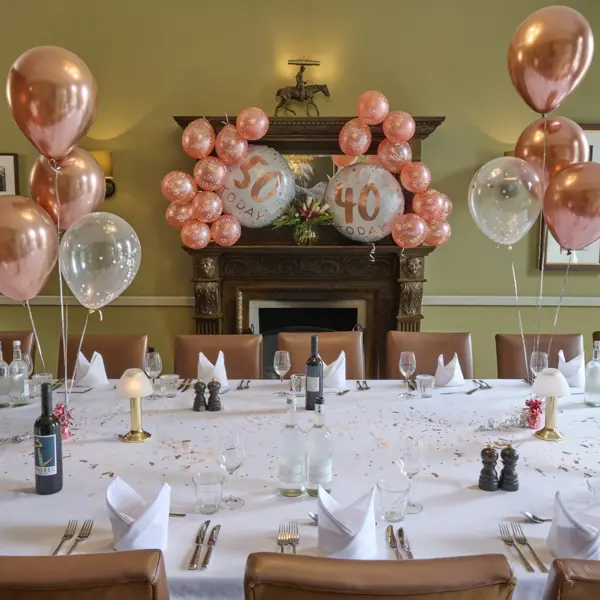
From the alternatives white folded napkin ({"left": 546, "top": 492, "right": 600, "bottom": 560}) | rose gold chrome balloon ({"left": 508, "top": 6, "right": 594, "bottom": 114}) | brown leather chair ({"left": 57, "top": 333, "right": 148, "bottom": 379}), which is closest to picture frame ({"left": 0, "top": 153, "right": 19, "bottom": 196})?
brown leather chair ({"left": 57, "top": 333, "right": 148, "bottom": 379})

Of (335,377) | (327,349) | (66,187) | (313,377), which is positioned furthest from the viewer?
(327,349)

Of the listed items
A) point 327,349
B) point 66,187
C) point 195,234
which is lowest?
point 327,349

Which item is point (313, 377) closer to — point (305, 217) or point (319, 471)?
point (319, 471)

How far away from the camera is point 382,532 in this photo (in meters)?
1.34

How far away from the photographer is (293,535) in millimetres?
1332

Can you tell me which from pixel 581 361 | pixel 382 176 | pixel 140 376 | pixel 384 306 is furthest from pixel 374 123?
pixel 140 376

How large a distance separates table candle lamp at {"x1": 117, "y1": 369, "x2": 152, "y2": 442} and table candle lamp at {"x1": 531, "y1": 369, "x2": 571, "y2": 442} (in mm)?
1316

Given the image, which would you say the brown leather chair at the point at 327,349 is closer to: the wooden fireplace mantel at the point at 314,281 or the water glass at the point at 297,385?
the water glass at the point at 297,385

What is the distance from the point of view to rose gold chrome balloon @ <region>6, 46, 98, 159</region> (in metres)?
2.04

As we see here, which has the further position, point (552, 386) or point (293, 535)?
point (552, 386)

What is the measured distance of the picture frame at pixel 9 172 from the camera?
435 centimetres

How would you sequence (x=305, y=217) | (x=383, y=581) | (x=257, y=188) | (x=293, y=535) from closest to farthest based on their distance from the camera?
(x=383, y=581) < (x=293, y=535) < (x=257, y=188) < (x=305, y=217)

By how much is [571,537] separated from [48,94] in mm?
2071

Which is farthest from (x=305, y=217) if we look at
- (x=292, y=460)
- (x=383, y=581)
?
(x=383, y=581)
